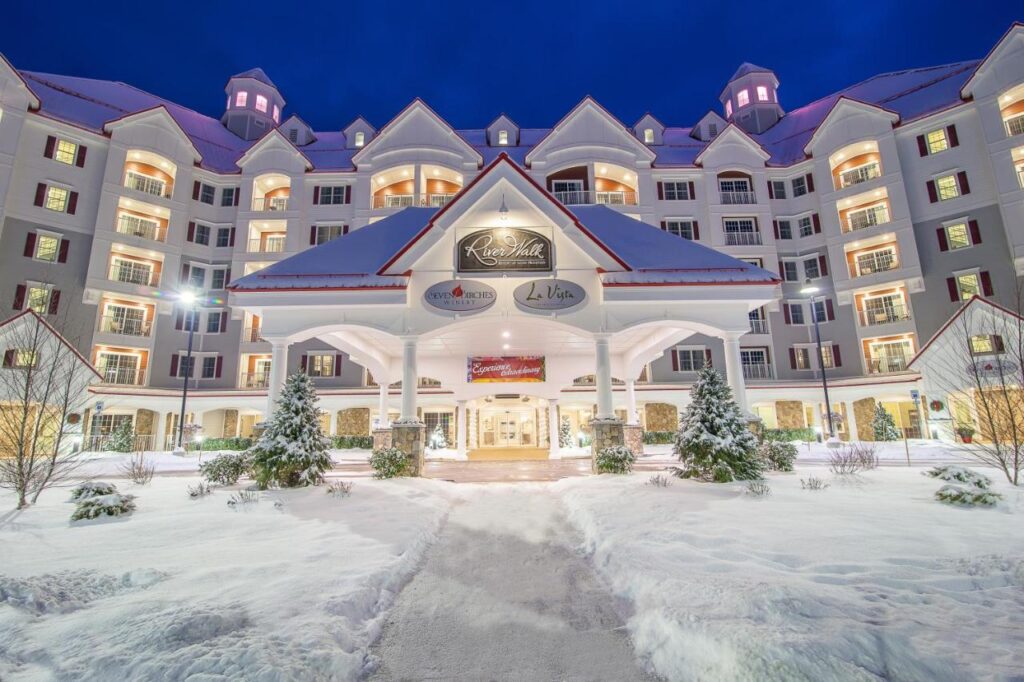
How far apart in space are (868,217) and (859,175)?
10.9ft

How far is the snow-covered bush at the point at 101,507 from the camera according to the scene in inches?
306

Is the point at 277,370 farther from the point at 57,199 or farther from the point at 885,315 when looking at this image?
the point at 885,315

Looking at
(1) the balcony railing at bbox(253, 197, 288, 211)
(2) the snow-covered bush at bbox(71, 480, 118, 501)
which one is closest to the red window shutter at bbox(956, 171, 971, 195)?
(2) the snow-covered bush at bbox(71, 480, 118, 501)

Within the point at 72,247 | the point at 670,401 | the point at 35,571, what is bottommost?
the point at 35,571

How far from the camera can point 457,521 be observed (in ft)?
29.8

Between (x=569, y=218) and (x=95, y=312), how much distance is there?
34043 mm

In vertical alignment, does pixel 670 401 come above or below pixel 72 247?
below

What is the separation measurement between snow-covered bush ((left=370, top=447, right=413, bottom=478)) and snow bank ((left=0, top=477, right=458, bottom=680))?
190 inches

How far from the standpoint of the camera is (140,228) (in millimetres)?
33844

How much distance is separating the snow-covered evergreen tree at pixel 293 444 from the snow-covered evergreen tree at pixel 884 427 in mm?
30396

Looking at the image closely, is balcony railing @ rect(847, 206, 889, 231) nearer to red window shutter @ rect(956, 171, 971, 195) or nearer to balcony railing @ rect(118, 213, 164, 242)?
red window shutter @ rect(956, 171, 971, 195)

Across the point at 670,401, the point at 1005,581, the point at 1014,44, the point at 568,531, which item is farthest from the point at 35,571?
the point at 1014,44

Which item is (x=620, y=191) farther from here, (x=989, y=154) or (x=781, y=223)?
(x=989, y=154)

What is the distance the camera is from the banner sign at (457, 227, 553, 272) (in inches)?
592
